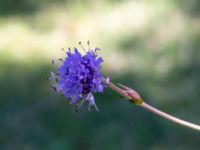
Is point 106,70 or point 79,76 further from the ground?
point 79,76

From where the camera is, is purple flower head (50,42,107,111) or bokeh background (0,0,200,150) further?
bokeh background (0,0,200,150)

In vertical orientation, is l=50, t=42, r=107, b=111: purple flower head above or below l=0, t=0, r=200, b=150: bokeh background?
above

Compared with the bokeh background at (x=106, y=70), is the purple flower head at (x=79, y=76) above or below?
above

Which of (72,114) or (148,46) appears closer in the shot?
(72,114)

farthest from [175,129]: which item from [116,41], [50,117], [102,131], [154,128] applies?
[116,41]

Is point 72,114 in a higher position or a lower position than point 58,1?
lower

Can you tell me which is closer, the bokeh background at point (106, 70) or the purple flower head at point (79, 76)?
the purple flower head at point (79, 76)

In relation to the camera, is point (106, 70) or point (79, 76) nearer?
point (79, 76)

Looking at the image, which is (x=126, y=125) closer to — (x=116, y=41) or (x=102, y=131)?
(x=102, y=131)
